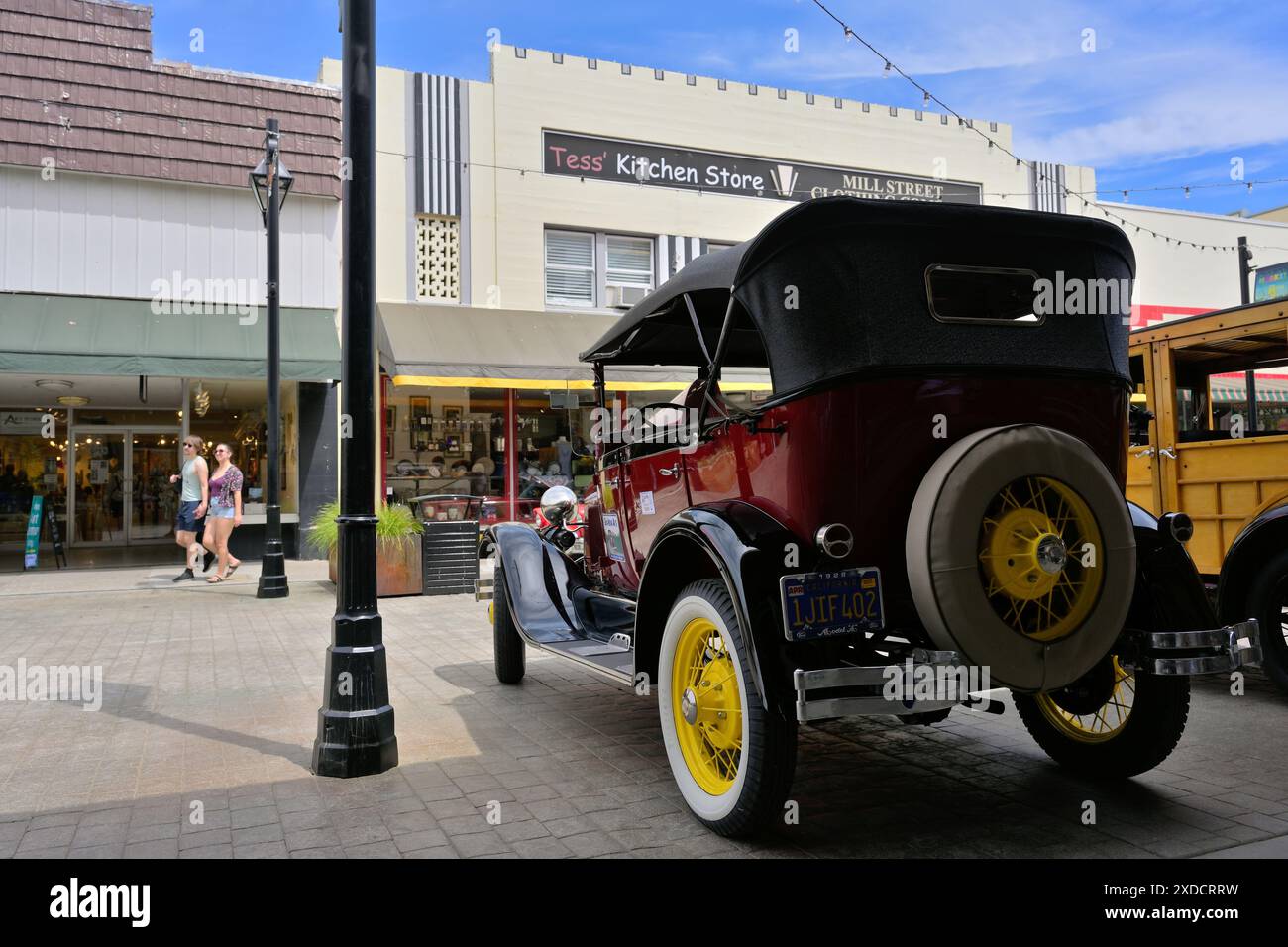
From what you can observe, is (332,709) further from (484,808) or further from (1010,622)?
(1010,622)

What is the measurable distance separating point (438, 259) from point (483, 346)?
2.34m

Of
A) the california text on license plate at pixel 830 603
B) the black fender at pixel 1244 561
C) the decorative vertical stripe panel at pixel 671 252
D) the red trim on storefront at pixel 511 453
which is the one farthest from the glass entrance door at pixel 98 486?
the black fender at pixel 1244 561

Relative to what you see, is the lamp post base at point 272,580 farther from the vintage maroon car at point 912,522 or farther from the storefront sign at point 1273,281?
the storefront sign at point 1273,281

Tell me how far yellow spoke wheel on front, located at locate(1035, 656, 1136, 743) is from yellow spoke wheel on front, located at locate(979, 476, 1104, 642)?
3.04 feet

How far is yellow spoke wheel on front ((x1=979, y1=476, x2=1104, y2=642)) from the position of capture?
3170 millimetres

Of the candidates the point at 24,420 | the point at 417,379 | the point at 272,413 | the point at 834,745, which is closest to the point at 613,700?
the point at 834,745

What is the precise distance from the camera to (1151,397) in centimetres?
655

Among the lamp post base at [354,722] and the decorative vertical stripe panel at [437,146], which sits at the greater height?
the decorative vertical stripe panel at [437,146]

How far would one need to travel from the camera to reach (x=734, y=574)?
10.6 feet

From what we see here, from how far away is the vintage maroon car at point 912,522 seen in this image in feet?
10.2

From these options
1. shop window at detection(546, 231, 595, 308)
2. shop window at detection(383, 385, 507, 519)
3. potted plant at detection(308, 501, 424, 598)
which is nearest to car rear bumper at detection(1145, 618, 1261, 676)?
potted plant at detection(308, 501, 424, 598)

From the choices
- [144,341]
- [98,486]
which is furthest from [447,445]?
[98,486]

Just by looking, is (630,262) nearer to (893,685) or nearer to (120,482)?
(120,482)

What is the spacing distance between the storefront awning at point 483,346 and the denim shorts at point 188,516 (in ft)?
11.0
